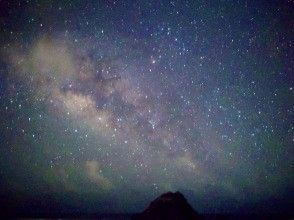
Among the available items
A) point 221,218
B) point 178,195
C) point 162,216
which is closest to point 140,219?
point 162,216

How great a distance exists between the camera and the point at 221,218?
3562 centimetres

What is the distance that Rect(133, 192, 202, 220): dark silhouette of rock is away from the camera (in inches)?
1277

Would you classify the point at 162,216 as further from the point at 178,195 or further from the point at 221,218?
the point at 221,218

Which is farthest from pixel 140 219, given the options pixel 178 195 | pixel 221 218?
pixel 221 218

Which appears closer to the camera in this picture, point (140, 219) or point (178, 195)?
point (140, 219)

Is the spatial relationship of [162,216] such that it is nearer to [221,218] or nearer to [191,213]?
[191,213]

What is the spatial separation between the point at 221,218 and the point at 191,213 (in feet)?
15.9

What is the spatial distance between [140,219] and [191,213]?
599 cm

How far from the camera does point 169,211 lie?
108ft

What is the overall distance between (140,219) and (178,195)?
19.1ft

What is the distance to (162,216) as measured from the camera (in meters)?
32.6

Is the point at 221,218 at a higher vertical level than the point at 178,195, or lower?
lower

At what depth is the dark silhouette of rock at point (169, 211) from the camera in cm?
3244

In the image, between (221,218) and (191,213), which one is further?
(221,218)
